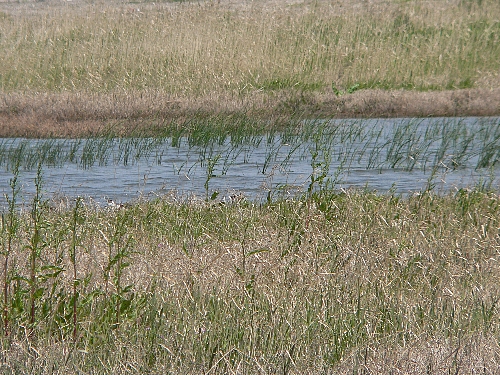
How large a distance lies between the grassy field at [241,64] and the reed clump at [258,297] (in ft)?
24.9

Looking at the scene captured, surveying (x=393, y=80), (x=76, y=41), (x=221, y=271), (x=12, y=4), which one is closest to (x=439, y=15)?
(x=393, y=80)

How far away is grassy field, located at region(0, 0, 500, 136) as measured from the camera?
14.1 metres

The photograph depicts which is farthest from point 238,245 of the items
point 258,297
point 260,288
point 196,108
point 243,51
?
point 243,51

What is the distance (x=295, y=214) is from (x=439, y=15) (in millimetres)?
14603

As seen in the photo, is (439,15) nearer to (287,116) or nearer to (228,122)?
(287,116)

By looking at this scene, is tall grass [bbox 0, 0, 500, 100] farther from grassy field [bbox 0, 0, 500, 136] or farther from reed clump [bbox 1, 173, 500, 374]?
reed clump [bbox 1, 173, 500, 374]

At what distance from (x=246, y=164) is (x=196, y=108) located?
3969 millimetres

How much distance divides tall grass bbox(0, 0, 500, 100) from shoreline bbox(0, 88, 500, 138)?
66cm

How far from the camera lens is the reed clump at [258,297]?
3588 millimetres

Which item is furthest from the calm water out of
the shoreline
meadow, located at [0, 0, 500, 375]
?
the shoreline

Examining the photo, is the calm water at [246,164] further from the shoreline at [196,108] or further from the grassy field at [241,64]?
the grassy field at [241,64]

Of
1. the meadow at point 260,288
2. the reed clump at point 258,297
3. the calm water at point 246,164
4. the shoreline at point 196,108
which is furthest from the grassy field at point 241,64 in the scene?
the reed clump at point 258,297

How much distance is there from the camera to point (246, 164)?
33.2 feet

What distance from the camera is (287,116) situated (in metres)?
13.6
